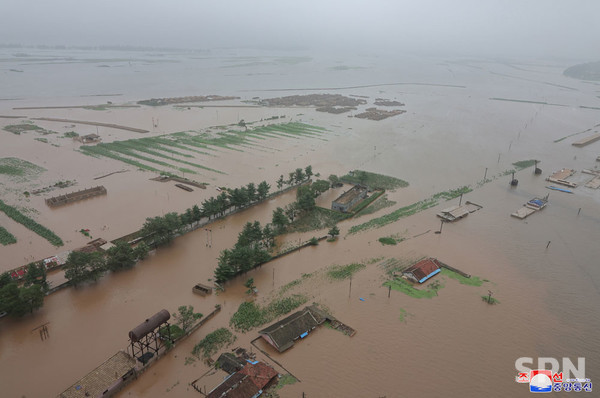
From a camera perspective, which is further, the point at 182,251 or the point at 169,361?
the point at 182,251

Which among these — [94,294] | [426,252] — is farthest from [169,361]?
[426,252]

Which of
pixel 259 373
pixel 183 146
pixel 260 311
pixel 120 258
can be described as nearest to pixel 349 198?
pixel 260 311

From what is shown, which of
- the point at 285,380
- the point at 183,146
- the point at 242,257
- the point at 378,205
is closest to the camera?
the point at 285,380

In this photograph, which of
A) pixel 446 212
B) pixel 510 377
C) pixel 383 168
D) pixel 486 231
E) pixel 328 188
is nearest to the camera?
pixel 510 377

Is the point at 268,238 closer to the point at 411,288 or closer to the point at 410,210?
the point at 411,288

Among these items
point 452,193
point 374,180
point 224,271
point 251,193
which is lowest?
point 452,193

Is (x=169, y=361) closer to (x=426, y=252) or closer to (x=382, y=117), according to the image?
(x=426, y=252)

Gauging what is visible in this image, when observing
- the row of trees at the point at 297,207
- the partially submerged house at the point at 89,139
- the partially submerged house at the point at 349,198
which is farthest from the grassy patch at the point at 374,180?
the partially submerged house at the point at 89,139
